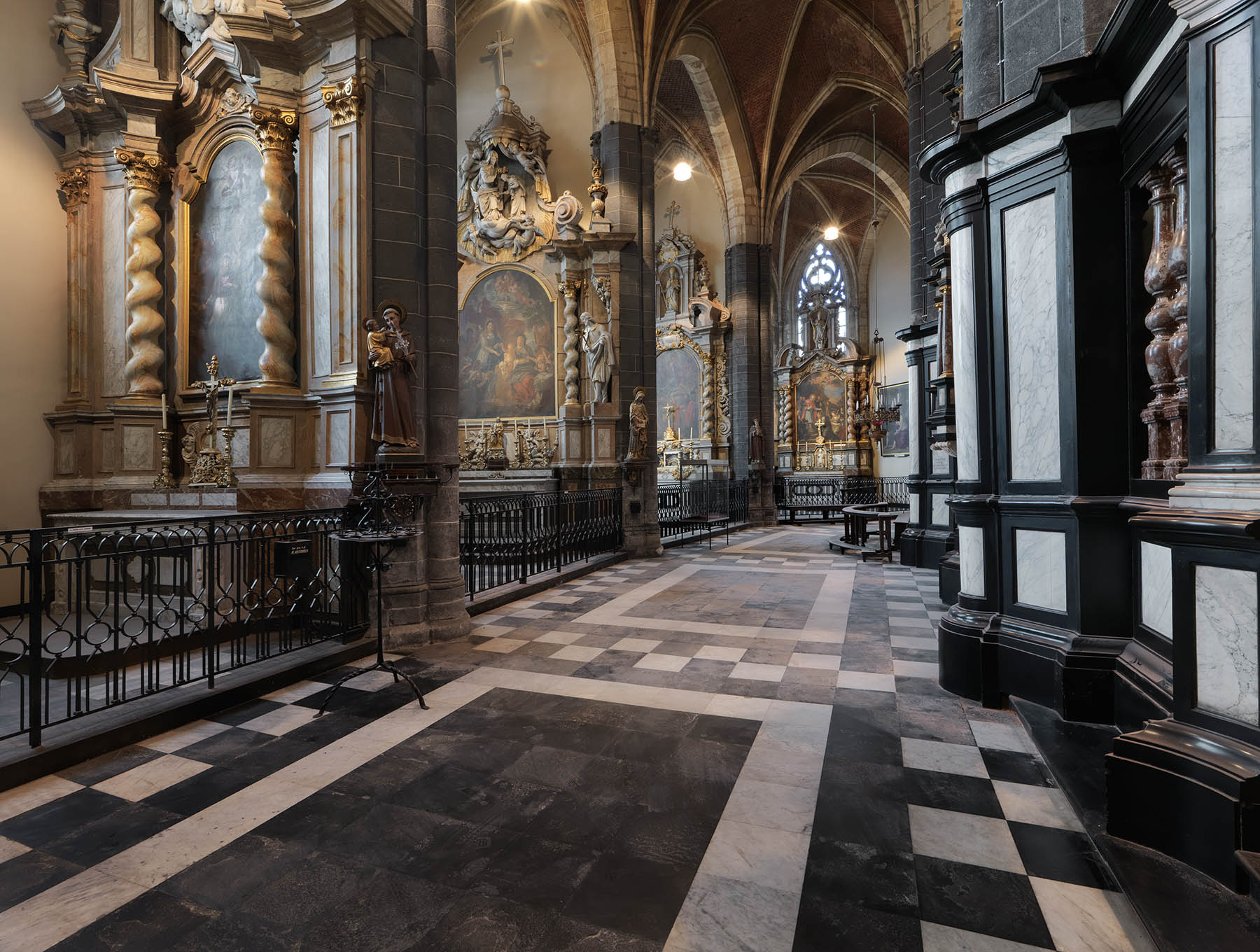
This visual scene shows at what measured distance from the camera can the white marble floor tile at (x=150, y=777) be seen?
2.99 metres

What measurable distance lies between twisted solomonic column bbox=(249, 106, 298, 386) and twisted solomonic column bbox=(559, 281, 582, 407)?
21.2 ft

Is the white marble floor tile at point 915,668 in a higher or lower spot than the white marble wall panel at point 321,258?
lower

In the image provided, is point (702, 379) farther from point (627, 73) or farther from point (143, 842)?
point (143, 842)

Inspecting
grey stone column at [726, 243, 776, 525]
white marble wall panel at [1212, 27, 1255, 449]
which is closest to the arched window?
grey stone column at [726, 243, 776, 525]

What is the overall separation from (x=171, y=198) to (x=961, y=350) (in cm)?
897

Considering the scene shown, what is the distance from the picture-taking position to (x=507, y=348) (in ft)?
43.7

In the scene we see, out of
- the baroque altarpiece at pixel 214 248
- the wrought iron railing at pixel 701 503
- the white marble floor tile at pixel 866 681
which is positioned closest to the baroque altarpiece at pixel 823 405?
the wrought iron railing at pixel 701 503

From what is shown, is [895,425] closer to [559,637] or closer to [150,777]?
[559,637]

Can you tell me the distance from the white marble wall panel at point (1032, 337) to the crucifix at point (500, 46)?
42.1ft

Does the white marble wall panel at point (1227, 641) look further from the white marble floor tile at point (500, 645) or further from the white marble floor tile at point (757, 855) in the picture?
the white marble floor tile at point (500, 645)

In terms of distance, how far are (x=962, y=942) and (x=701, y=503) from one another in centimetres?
1429

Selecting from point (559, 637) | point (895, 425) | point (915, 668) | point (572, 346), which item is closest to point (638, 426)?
point (572, 346)

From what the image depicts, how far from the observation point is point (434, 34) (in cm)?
620

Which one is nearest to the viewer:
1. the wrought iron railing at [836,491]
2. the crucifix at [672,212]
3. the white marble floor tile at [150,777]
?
the white marble floor tile at [150,777]
